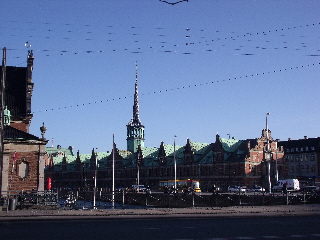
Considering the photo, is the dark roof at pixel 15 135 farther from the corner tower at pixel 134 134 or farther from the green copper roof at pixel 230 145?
the corner tower at pixel 134 134

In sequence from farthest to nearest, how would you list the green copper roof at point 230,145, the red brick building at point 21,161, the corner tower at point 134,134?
1. the corner tower at point 134,134
2. the green copper roof at point 230,145
3. the red brick building at point 21,161

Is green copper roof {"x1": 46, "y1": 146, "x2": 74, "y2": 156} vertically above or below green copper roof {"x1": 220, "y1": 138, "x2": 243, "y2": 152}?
above

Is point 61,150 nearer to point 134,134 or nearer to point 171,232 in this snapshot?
point 134,134

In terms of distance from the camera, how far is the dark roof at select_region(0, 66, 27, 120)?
55.1m

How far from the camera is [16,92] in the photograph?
56656mm

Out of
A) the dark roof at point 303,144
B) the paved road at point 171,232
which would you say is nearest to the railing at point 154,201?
the paved road at point 171,232

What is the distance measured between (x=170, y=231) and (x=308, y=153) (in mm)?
112908

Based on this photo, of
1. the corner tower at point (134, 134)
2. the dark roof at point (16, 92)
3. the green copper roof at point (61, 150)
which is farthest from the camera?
the green copper roof at point (61, 150)

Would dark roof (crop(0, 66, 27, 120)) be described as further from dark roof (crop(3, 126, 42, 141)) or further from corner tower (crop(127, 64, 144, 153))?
corner tower (crop(127, 64, 144, 153))

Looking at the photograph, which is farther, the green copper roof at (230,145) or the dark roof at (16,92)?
the green copper roof at (230,145)

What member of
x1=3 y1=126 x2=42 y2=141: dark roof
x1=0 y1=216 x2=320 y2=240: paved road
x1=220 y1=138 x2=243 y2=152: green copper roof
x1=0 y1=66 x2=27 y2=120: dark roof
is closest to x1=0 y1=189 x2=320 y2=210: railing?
x1=3 y1=126 x2=42 y2=141: dark roof

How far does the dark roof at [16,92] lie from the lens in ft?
181

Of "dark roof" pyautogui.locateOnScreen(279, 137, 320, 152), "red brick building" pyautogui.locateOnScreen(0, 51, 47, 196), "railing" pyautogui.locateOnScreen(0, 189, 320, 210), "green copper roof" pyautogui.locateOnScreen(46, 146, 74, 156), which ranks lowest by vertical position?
"railing" pyautogui.locateOnScreen(0, 189, 320, 210)

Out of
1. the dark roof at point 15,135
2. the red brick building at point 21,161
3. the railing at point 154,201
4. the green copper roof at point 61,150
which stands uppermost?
the green copper roof at point 61,150
